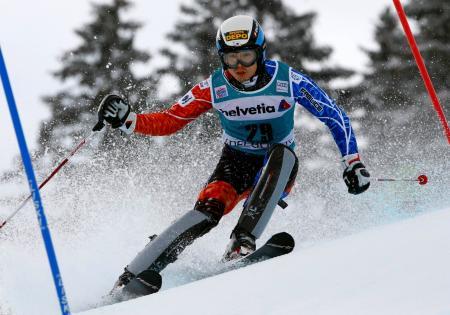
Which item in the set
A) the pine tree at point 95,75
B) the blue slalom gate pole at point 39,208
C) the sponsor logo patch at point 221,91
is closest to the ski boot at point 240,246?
the sponsor logo patch at point 221,91

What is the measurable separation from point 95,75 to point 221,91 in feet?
48.4

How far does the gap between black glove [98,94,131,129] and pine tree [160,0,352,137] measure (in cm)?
1376

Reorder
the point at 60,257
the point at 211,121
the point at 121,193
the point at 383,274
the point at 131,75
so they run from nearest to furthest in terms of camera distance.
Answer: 1. the point at 383,274
2. the point at 60,257
3. the point at 121,193
4. the point at 211,121
5. the point at 131,75

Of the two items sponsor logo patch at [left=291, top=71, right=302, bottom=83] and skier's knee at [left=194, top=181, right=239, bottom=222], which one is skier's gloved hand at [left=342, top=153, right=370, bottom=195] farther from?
skier's knee at [left=194, top=181, right=239, bottom=222]

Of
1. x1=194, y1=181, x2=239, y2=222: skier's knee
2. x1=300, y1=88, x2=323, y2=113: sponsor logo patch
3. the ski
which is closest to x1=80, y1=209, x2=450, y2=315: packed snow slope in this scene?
the ski

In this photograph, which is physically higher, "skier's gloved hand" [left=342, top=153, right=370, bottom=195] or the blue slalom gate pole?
"skier's gloved hand" [left=342, top=153, right=370, bottom=195]

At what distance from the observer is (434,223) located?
3.53m

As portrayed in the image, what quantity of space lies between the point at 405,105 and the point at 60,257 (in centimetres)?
1474

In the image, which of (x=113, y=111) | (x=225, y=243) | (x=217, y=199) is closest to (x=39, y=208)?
(x=217, y=199)

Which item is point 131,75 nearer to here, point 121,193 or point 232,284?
point 121,193

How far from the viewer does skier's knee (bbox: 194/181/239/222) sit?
16.6ft

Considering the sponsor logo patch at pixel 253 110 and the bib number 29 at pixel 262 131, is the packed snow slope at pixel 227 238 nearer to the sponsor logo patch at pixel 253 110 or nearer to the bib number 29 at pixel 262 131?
the bib number 29 at pixel 262 131

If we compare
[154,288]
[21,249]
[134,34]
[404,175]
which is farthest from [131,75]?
[154,288]

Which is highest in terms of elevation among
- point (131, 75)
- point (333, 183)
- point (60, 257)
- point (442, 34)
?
point (442, 34)
